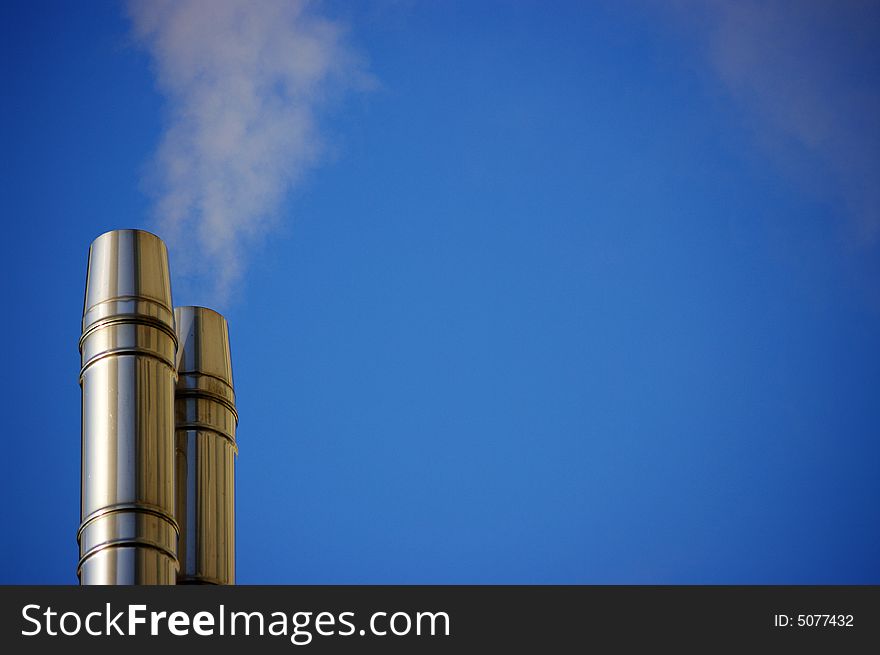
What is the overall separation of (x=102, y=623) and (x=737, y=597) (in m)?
2.90

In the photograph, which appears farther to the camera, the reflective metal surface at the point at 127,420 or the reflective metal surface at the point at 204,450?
the reflective metal surface at the point at 204,450

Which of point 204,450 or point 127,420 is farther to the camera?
point 204,450

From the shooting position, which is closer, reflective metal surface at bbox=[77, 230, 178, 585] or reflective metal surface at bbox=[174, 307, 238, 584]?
reflective metal surface at bbox=[77, 230, 178, 585]

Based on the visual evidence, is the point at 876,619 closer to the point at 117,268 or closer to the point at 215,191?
the point at 117,268

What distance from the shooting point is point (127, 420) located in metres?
10.7

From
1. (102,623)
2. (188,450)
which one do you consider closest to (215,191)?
(188,450)

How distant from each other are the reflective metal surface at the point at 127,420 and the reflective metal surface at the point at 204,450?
0.50m

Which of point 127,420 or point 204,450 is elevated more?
point 204,450

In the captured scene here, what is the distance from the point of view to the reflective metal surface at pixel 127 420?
10547 mm

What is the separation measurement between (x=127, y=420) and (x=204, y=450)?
3.57 feet

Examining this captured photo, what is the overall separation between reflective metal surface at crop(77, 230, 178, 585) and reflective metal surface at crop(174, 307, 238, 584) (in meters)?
0.50

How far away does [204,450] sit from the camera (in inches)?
460

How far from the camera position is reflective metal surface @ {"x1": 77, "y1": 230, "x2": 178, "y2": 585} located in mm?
10547

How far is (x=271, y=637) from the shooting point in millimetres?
8445
